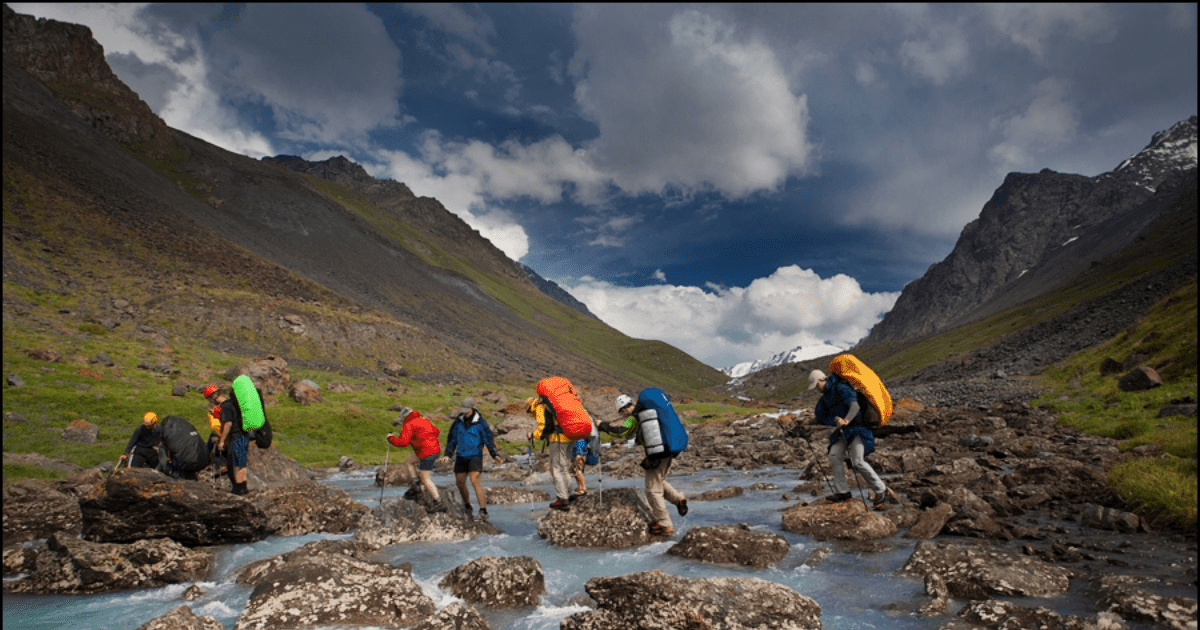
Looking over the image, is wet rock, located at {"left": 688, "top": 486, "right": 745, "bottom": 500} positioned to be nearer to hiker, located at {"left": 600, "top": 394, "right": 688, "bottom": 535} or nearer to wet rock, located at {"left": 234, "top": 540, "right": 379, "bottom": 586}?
hiker, located at {"left": 600, "top": 394, "right": 688, "bottom": 535}

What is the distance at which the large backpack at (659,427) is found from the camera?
43.1 ft

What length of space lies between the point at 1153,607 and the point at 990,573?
207cm

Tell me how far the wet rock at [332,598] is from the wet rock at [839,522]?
9597 mm

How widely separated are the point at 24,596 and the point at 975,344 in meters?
157

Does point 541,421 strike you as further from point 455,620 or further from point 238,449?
point 238,449

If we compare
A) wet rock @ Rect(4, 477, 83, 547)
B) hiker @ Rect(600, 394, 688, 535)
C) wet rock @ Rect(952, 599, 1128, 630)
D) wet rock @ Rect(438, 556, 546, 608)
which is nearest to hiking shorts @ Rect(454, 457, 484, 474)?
hiker @ Rect(600, 394, 688, 535)

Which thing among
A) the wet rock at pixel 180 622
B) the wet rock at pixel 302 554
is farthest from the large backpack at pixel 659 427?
the wet rock at pixel 180 622

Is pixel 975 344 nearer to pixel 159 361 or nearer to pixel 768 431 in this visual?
pixel 768 431

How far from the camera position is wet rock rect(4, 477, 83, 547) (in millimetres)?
14078

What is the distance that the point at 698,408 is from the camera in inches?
3007

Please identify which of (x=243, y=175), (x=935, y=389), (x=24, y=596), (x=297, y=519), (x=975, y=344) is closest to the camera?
(x=24, y=596)

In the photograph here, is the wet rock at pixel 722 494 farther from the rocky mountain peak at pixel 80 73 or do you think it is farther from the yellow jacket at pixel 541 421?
the rocky mountain peak at pixel 80 73

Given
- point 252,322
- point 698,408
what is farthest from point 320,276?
point 698,408

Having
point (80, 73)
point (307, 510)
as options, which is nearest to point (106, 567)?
point (307, 510)
